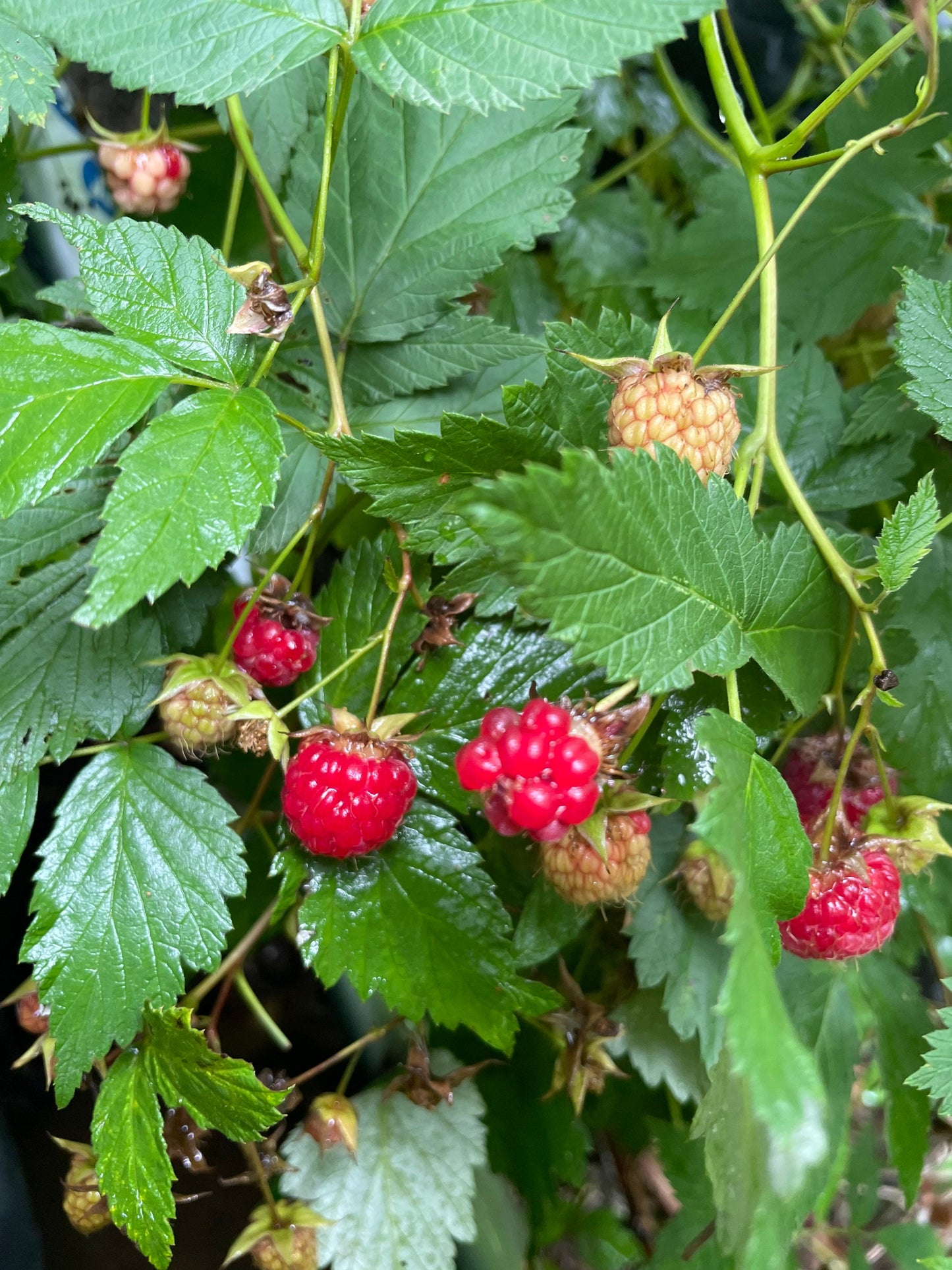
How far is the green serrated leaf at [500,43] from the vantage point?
45 centimetres

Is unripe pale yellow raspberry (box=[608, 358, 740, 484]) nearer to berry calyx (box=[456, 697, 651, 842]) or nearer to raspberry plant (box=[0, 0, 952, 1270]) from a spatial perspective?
raspberry plant (box=[0, 0, 952, 1270])

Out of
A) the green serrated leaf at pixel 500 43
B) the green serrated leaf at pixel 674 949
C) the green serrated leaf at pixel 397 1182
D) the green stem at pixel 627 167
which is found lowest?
the green serrated leaf at pixel 397 1182

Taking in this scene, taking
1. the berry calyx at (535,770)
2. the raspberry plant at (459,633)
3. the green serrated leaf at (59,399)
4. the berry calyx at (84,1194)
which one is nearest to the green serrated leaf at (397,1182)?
the raspberry plant at (459,633)

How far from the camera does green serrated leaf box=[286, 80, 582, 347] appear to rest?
2.30 feet

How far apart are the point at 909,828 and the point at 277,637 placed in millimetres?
444

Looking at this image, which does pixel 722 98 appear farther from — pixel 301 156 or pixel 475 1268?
pixel 475 1268

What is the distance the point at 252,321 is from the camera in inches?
21.3

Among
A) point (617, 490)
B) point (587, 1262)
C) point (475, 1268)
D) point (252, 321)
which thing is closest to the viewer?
point (617, 490)

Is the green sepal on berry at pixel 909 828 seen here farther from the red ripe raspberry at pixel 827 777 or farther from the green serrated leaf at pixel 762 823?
the green serrated leaf at pixel 762 823

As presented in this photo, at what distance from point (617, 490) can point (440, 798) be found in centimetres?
31

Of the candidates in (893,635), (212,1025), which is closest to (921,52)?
(893,635)

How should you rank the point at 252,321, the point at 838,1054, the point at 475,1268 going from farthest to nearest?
the point at 475,1268
the point at 838,1054
the point at 252,321

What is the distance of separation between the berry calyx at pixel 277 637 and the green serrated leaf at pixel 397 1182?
16.9 inches

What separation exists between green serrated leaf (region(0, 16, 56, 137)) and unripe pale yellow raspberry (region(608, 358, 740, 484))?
0.43 metres
